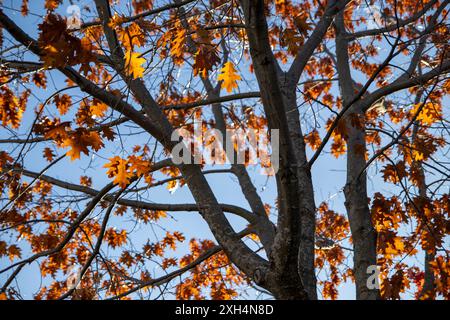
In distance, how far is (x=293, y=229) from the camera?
2.71 m

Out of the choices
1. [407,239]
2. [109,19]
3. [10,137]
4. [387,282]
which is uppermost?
[109,19]

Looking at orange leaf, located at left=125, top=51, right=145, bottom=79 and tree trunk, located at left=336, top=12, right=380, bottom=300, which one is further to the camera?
tree trunk, located at left=336, top=12, right=380, bottom=300

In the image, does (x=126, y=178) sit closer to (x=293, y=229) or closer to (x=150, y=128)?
(x=150, y=128)

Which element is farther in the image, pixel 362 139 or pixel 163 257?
pixel 163 257

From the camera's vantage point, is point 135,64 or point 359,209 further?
point 359,209

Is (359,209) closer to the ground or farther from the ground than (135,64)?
closer to the ground

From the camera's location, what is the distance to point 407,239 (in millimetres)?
4883

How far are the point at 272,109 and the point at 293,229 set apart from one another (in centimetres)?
74

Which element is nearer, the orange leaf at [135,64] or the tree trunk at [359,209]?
the orange leaf at [135,64]

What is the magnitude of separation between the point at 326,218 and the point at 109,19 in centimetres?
536

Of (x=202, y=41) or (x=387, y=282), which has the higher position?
(x=202, y=41)

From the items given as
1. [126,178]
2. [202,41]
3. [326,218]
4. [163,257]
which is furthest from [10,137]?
[326,218]
